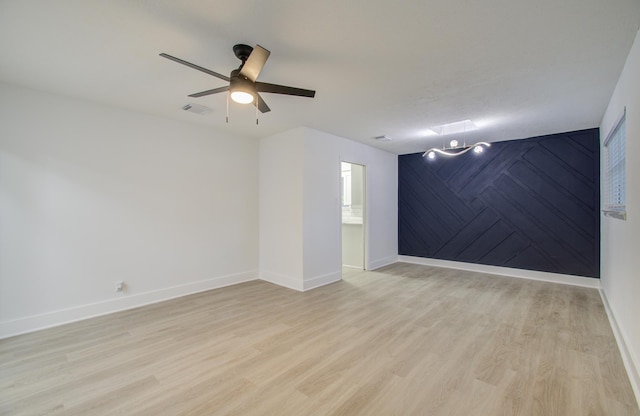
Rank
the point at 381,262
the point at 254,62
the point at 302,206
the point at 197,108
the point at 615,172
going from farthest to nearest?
the point at 381,262, the point at 302,206, the point at 197,108, the point at 615,172, the point at 254,62

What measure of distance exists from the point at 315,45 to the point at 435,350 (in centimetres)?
283

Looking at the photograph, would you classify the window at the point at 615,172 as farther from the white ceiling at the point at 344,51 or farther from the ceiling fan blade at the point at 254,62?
the ceiling fan blade at the point at 254,62

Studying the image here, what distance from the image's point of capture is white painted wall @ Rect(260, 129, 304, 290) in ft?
14.6

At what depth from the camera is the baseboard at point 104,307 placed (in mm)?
2910

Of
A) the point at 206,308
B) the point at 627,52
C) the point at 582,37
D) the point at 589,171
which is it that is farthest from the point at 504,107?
the point at 206,308

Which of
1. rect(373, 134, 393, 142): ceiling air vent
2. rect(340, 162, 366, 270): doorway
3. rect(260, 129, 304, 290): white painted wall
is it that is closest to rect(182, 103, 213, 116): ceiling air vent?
rect(260, 129, 304, 290): white painted wall

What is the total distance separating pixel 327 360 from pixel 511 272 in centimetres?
457

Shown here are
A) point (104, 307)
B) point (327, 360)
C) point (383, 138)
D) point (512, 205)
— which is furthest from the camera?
point (512, 205)

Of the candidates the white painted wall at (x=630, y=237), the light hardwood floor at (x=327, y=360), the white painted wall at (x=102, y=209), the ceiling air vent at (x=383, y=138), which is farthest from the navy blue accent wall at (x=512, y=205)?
the white painted wall at (x=102, y=209)

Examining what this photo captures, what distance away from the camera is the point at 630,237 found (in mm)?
2295

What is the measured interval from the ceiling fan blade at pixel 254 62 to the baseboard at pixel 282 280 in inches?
123

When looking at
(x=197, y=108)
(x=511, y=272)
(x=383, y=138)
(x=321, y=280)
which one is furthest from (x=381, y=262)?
(x=197, y=108)

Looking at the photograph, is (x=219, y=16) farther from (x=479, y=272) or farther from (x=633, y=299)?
(x=479, y=272)

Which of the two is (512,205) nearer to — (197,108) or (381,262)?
(381,262)
